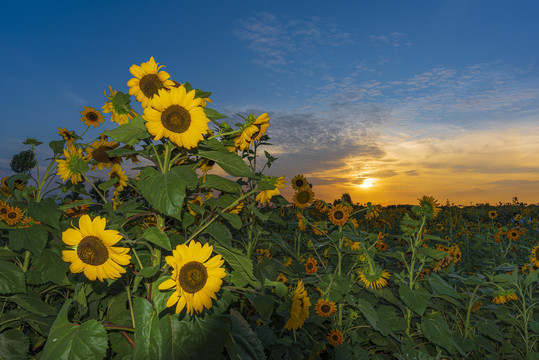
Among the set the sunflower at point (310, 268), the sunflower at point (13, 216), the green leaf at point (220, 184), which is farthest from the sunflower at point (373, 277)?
the sunflower at point (13, 216)

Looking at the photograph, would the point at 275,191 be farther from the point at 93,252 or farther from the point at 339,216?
the point at 339,216

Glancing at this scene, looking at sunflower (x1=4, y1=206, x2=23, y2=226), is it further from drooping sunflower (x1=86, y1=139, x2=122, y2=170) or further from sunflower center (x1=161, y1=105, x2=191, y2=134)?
sunflower center (x1=161, y1=105, x2=191, y2=134)

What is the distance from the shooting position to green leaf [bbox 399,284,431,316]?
332 cm

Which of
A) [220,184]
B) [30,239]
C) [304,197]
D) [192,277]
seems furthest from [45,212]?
[304,197]

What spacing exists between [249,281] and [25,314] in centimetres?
184

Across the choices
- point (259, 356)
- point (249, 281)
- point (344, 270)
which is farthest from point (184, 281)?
point (344, 270)

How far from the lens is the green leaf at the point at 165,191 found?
64.8 inches

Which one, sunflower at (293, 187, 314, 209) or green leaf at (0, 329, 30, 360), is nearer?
green leaf at (0, 329, 30, 360)

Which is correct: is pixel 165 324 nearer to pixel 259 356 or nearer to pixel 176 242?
pixel 176 242

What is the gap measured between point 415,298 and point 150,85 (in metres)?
3.01

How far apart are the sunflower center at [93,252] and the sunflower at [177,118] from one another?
0.60 meters

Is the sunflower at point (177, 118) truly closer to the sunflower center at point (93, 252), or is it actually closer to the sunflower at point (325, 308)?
the sunflower center at point (93, 252)

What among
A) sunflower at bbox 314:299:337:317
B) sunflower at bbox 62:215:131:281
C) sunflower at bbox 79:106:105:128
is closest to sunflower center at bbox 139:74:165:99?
sunflower at bbox 62:215:131:281

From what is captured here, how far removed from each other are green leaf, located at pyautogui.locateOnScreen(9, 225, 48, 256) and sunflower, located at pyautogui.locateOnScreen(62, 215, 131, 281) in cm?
117
